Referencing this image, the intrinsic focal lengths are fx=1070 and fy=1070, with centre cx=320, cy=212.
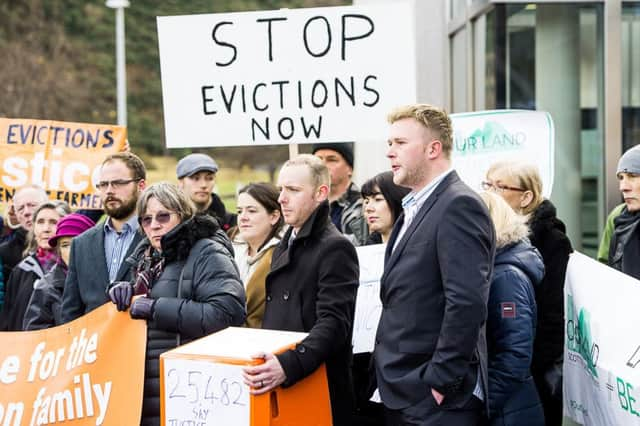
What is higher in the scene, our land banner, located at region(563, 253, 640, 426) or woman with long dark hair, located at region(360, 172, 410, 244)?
woman with long dark hair, located at region(360, 172, 410, 244)

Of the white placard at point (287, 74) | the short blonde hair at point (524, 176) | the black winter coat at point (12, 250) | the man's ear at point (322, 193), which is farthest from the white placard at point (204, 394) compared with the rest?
the black winter coat at point (12, 250)

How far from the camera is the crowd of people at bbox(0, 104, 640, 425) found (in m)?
4.13

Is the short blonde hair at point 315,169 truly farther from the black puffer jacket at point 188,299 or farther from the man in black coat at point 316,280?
the black puffer jacket at point 188,299

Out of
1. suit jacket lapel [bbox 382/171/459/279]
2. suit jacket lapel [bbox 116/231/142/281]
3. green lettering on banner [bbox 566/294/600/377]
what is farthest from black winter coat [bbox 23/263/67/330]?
green lettering on banner [bbox 566/294/600/377]

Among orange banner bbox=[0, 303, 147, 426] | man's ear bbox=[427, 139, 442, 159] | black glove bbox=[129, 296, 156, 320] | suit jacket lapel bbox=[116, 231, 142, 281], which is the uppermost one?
man's ear bbox=[427, 139, 442, 159]

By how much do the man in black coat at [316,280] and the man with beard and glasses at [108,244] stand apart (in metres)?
0.96

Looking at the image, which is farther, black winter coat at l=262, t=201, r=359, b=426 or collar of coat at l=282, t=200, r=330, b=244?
collar of coat at l=282, t=200, r=330, b=244

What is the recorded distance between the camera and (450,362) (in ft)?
13.1

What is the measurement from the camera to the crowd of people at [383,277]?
413 centimetres

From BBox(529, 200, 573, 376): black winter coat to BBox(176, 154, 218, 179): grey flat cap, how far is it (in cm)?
294

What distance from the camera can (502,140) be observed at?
23.1 ft

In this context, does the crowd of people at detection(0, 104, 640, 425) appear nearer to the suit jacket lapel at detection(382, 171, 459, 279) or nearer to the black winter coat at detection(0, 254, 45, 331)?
the suit jacket lapel at detection(382, 171, 459, 279)

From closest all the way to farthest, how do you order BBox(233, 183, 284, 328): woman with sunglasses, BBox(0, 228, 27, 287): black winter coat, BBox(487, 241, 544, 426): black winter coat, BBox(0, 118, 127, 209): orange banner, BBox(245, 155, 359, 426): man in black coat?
BBox(487, 241, 544, 426): black winter coat
BBox(245, 155, 359, 426): man in black coat
BBox(233, 183, 284, 328): woman with sunglasses
BBox(0, 228, 27, 287): black winter coat
BBox(0, 118, 127, 209): orange banner

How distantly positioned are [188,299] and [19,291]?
2.48m
